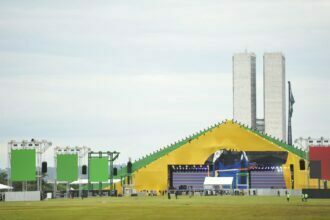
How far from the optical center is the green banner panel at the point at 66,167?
469 ft

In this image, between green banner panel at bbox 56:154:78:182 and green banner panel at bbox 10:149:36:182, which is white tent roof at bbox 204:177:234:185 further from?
green banner panel at bbox 10:149:36:182

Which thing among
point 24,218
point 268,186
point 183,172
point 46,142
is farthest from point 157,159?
point 24,218

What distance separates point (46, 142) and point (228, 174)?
122ft

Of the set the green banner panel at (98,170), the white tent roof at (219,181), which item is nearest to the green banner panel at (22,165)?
the green banner panel at (98,170)

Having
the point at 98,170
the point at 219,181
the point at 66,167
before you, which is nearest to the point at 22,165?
the point at 66,167

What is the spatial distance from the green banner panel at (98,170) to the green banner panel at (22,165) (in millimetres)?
17292

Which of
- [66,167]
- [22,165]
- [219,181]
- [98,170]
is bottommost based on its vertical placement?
[219,181]

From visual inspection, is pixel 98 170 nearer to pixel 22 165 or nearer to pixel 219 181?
pixel 22 165

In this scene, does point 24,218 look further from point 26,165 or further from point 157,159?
point 157,159

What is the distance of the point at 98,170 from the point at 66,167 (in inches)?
339

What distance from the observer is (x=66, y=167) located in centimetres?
14388

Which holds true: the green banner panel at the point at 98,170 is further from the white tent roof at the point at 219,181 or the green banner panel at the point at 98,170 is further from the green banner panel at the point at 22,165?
the white tent roof at the point at 219,181

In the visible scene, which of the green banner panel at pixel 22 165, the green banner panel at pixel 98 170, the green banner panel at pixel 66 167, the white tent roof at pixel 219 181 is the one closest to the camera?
the green banner panel at pixel 22 165

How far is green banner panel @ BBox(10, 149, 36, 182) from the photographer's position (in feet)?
438
